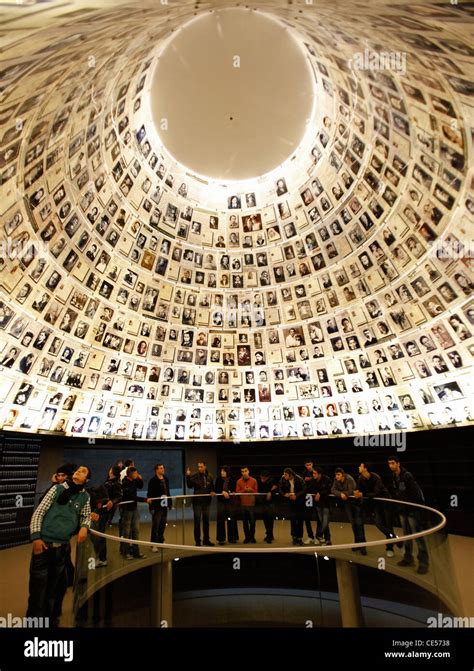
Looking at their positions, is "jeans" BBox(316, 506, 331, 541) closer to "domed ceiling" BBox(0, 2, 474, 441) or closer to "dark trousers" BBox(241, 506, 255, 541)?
"dark trousers" BBox(241, 506, 255, 541)

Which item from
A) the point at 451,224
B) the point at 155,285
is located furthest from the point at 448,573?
the point at 155,285

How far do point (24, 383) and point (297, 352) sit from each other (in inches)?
384

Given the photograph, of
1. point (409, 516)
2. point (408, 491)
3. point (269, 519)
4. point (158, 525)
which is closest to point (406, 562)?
point (409, 516)

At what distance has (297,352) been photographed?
1622cm

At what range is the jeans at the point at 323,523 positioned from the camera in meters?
7.73

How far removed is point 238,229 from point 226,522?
1114 centimetres

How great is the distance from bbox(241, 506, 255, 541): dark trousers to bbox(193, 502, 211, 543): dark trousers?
846 mm

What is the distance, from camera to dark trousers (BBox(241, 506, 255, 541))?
862 cm

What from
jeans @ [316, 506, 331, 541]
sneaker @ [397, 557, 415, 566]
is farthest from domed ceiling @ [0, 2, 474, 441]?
sneaker @ [397, 557, 415, 566]

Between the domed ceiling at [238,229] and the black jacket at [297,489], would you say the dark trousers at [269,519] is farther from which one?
the domed ceiling at [238,229]

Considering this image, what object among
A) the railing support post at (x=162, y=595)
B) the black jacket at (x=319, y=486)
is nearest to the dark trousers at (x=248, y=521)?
the black jacket at (x=319, y=486)

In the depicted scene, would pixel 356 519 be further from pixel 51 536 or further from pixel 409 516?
pixel 51 536

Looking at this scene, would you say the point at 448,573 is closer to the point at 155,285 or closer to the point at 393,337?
the point at 393,337

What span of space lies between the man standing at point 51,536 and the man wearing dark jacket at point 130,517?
91cm
